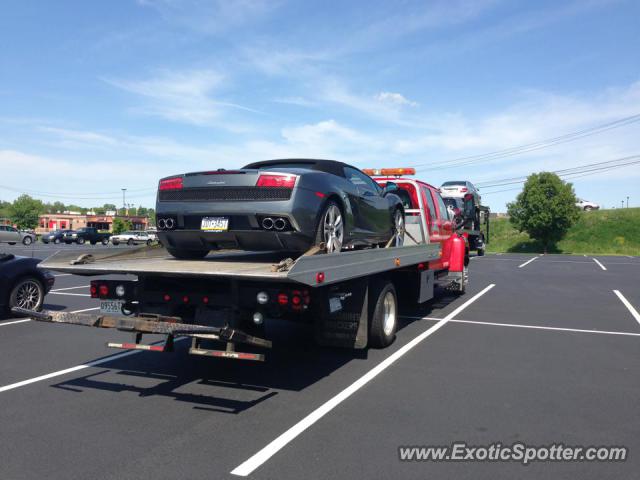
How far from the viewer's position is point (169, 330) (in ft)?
14.4

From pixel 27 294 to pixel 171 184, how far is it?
4729 mm

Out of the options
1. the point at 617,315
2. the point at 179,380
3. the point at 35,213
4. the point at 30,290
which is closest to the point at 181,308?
the point at 179,380

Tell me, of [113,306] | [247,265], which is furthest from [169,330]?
[113,306]

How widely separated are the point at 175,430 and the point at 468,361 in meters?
3.61

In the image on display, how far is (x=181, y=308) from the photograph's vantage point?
5121 mm

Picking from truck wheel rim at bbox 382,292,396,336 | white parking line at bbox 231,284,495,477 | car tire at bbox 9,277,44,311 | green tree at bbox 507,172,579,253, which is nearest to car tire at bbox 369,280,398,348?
truck wheel rim at bbox 382,292,396,336

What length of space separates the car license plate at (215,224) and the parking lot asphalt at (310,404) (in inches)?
59.8

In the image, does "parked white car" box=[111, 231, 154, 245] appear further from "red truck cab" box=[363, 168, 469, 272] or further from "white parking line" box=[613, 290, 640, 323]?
"white parking line" box=[613, 290, 640, 323]

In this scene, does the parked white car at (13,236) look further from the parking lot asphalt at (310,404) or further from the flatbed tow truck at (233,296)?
the flatbed tow truck at (233,296)

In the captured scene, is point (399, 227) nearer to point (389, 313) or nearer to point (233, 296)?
point (389, 313)

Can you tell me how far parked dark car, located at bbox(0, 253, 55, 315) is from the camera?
8.16m

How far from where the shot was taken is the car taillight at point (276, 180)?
16.0ft

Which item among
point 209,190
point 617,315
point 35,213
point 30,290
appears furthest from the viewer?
point 35,213

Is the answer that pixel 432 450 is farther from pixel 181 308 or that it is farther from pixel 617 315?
pixel 617 315
